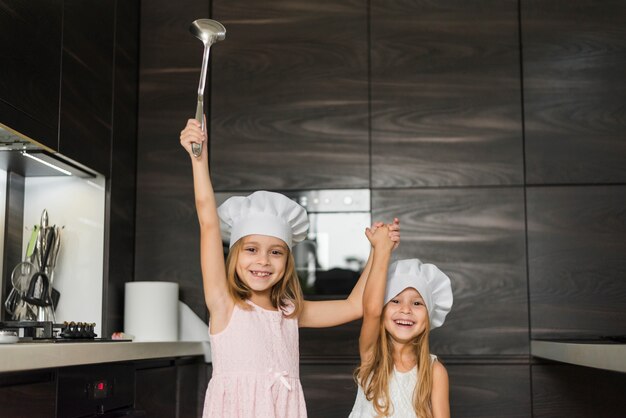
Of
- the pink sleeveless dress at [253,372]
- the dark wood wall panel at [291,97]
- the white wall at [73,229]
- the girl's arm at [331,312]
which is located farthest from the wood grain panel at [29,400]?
the dark wood wall panel at [291,97]

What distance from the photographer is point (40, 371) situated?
160 cm

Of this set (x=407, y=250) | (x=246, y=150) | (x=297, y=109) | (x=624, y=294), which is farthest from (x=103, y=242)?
(x=624, y=294)

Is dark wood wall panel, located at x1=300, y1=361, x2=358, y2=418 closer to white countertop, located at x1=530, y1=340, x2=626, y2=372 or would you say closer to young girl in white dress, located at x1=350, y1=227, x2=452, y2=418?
white countertop, located at x1=530, y1=340, x2=626, y2=372

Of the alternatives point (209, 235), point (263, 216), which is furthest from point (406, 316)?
point (209, 235)

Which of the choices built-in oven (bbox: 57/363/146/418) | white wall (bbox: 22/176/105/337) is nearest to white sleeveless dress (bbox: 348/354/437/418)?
built-in oven (bbox: 57/363/146/418)

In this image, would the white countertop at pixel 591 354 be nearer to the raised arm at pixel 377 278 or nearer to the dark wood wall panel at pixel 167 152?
the raised arm at pixel 377 278

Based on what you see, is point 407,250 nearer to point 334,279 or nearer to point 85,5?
point 334,279

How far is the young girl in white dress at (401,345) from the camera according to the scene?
185 centimetres

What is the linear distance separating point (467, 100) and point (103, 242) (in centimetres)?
129

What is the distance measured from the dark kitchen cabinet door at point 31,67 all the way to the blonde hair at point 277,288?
62 centimetres

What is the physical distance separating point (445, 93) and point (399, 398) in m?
1.28

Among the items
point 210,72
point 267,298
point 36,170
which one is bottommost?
point 267,298

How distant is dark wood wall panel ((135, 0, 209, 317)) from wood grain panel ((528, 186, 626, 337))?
44.5 inches

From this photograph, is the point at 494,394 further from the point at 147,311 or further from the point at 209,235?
the point at 209,235
